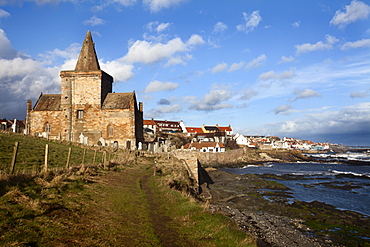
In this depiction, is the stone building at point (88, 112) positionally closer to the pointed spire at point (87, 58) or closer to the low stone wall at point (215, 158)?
the pointed spire at point (87, 58)

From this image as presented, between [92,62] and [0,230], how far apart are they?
4400cm

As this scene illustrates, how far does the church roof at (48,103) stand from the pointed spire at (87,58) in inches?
288

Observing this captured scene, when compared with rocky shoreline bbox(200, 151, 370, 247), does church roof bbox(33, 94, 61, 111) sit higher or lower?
higher

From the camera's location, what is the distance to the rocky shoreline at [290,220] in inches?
619

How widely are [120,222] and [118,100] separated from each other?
3951 cm

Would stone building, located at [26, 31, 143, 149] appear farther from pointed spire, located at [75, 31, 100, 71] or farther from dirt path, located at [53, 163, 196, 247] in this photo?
dirt path, located at [53, 163, 196, 247]

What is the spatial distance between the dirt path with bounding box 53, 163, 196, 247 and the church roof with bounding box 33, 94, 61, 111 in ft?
128

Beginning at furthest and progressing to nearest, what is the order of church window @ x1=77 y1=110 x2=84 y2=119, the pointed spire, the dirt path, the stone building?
the pointed spire < church window @ x1=77 y1=110 x2=84 y2=119 < the stone building < the dirt path

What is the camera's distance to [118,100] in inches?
1839

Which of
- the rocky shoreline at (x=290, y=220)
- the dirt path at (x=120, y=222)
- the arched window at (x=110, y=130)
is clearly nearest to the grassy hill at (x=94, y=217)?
the dirt path at (x=120, y=222)

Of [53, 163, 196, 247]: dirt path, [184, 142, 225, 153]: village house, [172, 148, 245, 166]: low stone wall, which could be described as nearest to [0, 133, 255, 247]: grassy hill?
[53, 163, 196, 247]: dirt path

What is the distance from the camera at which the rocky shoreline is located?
1573 cm

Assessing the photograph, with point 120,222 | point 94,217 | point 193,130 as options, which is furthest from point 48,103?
point 193,130

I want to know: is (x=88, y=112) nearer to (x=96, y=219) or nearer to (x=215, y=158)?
(x=215, y=158)
